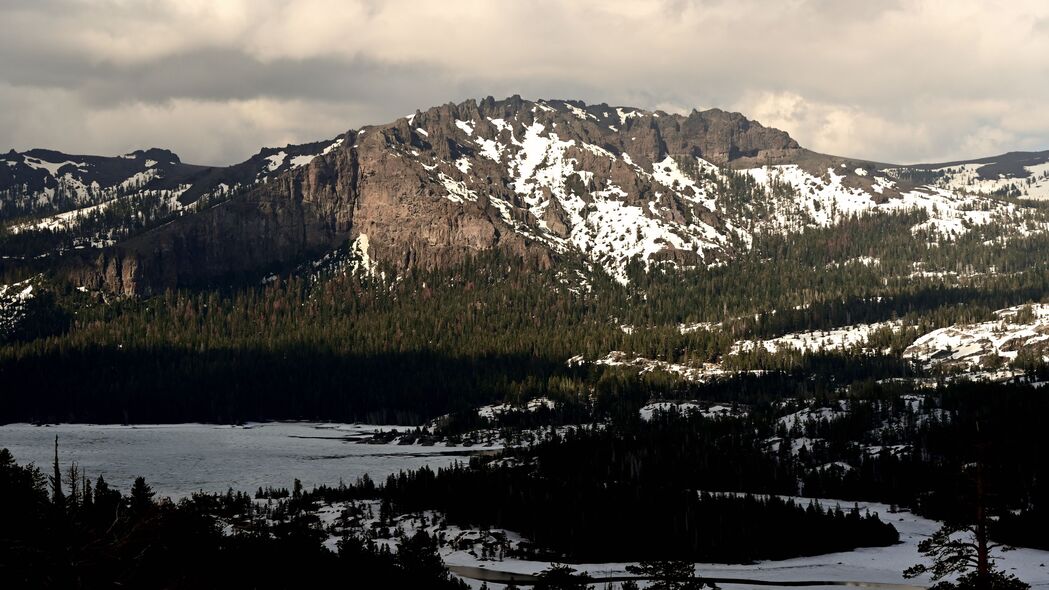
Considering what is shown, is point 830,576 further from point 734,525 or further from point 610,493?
point 610,493

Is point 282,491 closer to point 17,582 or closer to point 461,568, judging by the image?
point 461,568

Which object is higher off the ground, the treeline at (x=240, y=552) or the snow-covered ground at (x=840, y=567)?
the treeline at (x=240, y=552)

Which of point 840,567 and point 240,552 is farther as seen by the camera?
point 840,567

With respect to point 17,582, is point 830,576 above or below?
below

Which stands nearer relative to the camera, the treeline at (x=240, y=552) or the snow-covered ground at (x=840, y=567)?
the treeline at (x=240, y=552)

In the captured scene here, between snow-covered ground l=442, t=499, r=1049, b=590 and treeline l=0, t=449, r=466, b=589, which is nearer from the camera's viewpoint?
treeline l=0, t=449, r=466, b=589

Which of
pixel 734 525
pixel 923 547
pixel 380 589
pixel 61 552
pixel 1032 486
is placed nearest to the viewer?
pixel 61 552

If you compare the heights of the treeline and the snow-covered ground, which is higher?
the treeline

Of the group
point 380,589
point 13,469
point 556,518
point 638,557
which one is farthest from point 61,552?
point 556,518

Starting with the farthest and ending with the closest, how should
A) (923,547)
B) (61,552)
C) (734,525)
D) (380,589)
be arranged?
(734,525) → (380,589) → (923,547) → (61,552)

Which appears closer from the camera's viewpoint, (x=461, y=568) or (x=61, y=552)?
(x=61, y=552)

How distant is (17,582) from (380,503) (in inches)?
6208

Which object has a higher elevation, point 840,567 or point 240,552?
point 240,552

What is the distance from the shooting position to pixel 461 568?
140625mm
